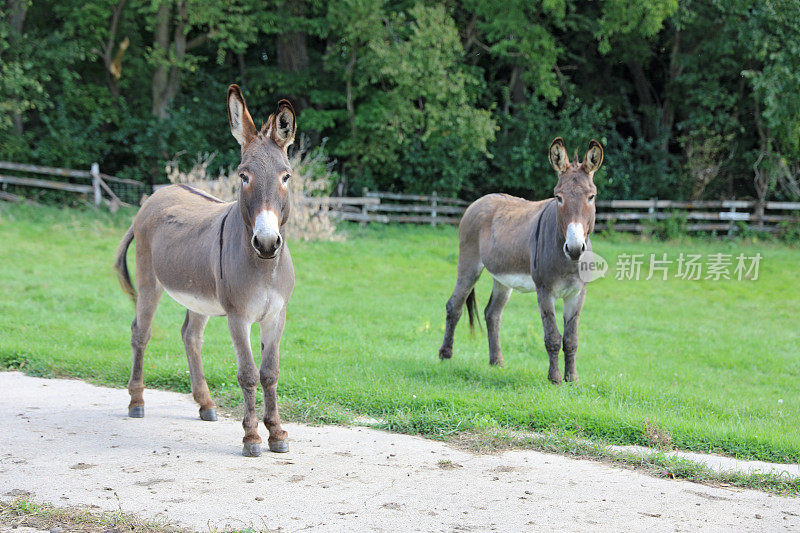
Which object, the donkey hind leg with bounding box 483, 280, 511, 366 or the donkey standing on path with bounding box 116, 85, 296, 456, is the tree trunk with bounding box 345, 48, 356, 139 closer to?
the donkey hind leg with bounding box 483, 280, 511, 366

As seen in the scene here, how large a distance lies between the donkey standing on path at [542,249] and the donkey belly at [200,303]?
278 cm

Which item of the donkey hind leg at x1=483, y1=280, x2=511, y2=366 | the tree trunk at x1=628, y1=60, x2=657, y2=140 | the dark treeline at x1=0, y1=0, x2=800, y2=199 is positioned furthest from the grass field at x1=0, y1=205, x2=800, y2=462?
the tree trunk at x1=628, y1=60, x2=657, y2=140

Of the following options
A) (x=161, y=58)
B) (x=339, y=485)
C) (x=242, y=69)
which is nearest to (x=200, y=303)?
(x=339, y=485)

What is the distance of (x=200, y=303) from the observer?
5.05m

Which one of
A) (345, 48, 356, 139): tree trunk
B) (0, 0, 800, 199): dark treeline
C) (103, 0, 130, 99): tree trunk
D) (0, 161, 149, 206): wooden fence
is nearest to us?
(0, 161, 149, 206): wooden fence

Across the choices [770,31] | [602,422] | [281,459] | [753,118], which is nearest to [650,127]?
[753,118]

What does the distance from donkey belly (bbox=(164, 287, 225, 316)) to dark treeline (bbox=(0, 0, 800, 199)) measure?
48.9ft

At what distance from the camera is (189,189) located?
613 cm

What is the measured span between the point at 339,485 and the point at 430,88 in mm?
16492

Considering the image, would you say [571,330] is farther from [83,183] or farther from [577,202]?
[83,183]

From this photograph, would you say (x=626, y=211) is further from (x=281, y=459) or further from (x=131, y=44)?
(x=281, y=459)

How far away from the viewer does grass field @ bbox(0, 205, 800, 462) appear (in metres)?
5.52

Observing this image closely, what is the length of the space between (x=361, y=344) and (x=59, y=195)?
15.7 metres

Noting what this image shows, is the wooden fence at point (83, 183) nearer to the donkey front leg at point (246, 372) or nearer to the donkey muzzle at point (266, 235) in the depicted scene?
the donkey front leg at point (246, 372)
